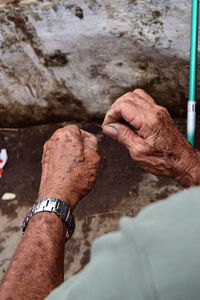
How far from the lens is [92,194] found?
217cm

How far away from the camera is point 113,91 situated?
2.21 metres

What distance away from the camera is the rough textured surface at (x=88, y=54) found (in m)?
1.80

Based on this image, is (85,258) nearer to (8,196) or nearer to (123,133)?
(8,196)

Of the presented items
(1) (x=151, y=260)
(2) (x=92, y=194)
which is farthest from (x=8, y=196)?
(1) (x=151, y=260)

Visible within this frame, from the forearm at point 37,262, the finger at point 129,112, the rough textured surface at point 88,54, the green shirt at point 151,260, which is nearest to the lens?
the green shirt at point 151,260

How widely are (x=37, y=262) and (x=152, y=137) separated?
0.60 metres

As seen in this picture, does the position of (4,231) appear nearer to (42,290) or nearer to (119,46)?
(42,290)

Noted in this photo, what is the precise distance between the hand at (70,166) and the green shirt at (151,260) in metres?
0.78

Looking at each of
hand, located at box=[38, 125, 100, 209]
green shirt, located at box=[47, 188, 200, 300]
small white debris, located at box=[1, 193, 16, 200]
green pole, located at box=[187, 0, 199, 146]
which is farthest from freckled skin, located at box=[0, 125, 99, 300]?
small white debris, located at box=[1, 193, 16, 200]

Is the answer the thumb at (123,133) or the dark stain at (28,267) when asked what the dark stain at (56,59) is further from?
the dark stain at (28,267)

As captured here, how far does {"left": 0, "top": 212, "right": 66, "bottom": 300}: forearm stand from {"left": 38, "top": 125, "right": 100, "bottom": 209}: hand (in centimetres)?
12

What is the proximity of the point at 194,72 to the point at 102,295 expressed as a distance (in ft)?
3.68

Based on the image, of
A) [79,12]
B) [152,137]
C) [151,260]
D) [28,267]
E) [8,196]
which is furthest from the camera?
[8,196]

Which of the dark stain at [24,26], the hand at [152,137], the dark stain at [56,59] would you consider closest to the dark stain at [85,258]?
the hand at [152,137]
